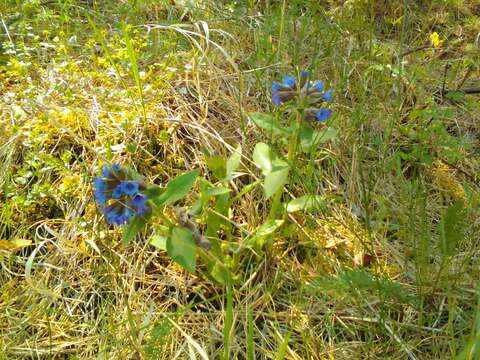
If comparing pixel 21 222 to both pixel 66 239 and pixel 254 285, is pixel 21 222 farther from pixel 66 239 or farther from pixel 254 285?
pixel 254 285

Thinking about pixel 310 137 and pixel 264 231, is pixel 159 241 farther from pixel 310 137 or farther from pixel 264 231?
pixel 310 137


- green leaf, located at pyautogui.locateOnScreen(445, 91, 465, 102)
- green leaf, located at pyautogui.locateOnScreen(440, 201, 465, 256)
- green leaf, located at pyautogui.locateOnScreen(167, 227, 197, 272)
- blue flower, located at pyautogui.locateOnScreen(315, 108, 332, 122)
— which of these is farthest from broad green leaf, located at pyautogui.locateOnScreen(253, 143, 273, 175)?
green leaf, located at pyautogui.locateOnScreen(445, 91, 465, 102)

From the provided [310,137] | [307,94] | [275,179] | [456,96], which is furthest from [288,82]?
[456,96]

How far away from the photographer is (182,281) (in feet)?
4.99

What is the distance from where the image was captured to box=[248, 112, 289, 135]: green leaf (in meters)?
1.48

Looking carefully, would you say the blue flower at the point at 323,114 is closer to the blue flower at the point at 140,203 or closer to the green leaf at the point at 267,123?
the green leaf at the point at 267,123

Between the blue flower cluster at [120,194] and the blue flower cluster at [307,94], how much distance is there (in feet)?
1.59

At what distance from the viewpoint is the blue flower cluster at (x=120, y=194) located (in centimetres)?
125

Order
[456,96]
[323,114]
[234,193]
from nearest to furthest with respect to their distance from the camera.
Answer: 1. [323,114]
2. [234,193]
3. [456,96]

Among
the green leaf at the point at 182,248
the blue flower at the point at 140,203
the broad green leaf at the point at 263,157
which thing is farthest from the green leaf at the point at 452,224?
the blue flower at the point at 140,203

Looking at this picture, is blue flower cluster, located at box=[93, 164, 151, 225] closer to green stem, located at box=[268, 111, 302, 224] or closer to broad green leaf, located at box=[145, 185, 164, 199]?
broad green leaf, located at box=[145, 185, 164, 199]

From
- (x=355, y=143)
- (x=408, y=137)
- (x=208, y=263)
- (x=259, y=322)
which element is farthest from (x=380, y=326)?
(x=408, y=137)

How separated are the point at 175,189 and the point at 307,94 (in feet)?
1.49

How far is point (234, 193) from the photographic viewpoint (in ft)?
5.71
